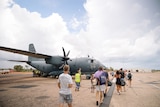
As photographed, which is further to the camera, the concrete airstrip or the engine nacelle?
the engine nacelle

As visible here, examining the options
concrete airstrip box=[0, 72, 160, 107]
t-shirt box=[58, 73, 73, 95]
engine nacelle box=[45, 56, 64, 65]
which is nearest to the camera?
t-shirt box=[58, 73, 73, 95]

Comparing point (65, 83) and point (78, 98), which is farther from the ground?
point (65, 83)

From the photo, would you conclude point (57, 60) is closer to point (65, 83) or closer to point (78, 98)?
point (78, 98)

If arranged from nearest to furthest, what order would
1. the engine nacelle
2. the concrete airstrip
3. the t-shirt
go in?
the t-shirt < the concrete airstrip < the engine nacelle

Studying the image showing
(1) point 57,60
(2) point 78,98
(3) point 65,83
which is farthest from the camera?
(1) point 57,60

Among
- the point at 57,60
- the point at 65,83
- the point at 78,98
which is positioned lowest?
the point at 78,98

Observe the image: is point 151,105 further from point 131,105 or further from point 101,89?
point 101,89

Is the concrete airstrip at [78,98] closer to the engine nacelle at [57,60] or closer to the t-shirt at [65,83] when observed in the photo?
the t-shirt at [65,83]

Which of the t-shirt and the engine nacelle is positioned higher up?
the engine nacelle

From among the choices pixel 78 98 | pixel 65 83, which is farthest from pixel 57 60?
pixel 65 83

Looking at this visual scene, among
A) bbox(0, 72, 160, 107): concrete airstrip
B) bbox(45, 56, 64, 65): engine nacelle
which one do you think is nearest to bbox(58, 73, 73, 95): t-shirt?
bbox(0, 72, 160, 107): concrete airstrip

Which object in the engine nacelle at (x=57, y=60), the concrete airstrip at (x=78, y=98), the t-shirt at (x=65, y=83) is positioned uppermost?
the engine nacelle at (x=57, y=60)

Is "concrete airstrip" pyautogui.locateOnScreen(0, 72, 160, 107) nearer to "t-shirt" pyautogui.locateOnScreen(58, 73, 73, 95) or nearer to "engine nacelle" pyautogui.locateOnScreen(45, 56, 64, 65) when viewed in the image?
"t-shirt" pyautogui.locateOnScreen(58, 73, 73, 95)

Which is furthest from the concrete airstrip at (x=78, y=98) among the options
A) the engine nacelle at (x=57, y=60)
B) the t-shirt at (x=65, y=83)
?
the engine nacelle at (x=57, y=60)
